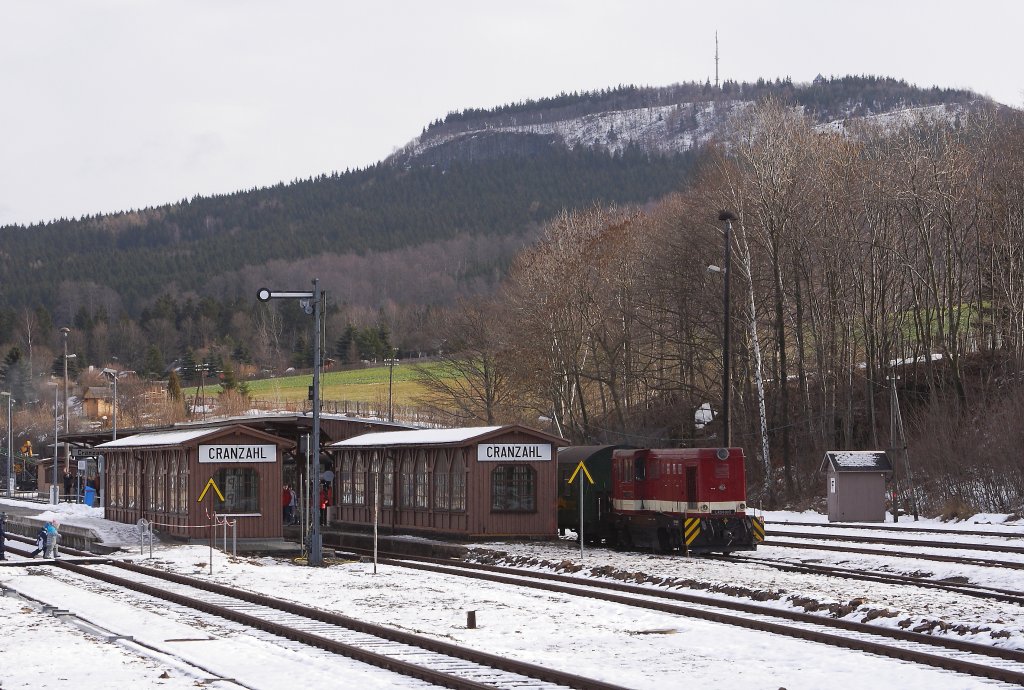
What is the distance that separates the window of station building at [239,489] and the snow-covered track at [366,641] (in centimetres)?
1054

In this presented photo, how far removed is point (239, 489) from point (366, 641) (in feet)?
68.1

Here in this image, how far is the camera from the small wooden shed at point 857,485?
41.9 m

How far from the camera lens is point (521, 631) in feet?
60.6

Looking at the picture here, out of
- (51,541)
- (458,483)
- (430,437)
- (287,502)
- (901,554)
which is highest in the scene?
(430,437)

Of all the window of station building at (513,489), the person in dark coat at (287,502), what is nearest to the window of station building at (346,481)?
the person in dark coat at (287,502)

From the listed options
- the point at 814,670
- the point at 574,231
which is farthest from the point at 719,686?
the point at 574,231

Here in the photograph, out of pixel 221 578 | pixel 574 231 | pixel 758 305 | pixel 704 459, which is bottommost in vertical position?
pixel 221 578

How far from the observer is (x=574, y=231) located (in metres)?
71.8

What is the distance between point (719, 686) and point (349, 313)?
16953 centimetres

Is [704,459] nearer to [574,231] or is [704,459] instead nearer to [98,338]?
[574,231]

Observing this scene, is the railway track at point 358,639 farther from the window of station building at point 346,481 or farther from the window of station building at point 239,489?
the window of station building at point 346,481

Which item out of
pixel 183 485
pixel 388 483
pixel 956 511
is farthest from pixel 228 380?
pixel 956 511

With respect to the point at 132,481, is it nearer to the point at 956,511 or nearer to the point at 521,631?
the point at 956,511

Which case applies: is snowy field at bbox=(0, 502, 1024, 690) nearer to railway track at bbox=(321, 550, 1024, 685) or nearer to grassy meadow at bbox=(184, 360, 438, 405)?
railway track at bbox=(321, 550, 1024, 685)
